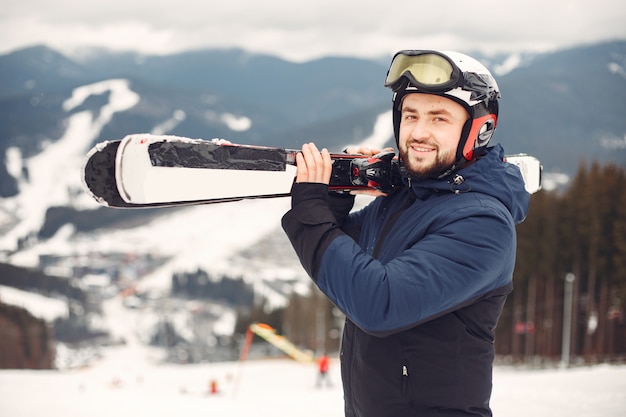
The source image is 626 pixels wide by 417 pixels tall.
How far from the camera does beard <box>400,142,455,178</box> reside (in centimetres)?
204

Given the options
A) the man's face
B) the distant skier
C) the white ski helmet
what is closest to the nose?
the man's face

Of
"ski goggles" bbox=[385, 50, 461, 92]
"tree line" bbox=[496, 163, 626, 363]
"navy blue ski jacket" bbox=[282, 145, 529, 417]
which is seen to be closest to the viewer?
"navy blue ski jacket" bbox=[282, 145, 529, 417]

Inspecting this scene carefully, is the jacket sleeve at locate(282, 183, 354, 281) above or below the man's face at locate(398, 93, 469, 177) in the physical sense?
below

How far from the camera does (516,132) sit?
19938 centimetres

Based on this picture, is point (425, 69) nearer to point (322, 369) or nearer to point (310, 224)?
point (310, 224)

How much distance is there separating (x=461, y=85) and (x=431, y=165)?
296 mm

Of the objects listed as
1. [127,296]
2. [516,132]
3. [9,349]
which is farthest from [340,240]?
[516,132]

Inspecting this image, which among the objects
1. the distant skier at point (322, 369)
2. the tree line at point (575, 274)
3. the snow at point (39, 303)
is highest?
the tree line at point (575, 274)

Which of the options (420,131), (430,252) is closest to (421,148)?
(420,131)

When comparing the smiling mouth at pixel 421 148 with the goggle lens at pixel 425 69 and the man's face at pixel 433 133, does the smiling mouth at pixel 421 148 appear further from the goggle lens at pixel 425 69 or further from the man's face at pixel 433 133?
the goggle lens at pixel 425 69

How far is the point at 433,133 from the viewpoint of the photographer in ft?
6.65

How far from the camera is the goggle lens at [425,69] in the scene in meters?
2.03

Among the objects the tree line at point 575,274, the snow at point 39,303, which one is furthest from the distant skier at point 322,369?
the snow at point 39,303

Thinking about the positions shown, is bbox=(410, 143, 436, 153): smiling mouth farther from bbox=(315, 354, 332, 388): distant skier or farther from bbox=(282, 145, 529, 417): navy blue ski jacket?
bbox=(315, 354, 332, 388): distant skier
